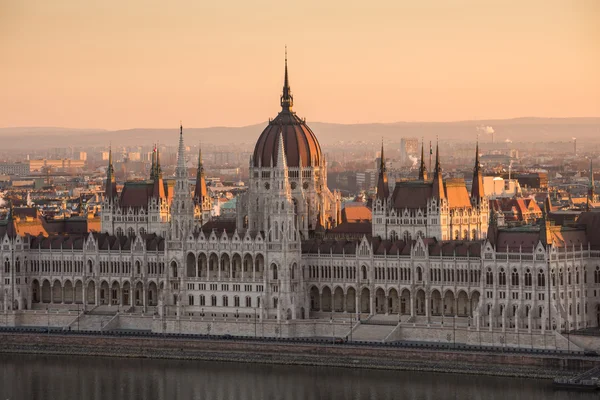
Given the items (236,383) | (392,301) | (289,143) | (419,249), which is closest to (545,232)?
(419,249)

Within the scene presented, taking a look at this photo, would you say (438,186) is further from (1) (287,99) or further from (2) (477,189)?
(1) (287,99)

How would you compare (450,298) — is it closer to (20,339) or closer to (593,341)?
(593,341)

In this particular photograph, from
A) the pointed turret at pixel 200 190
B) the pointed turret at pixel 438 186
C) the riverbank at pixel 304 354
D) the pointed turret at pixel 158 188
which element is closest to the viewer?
the riverbank at pixel 304 354

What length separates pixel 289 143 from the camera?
165 metres

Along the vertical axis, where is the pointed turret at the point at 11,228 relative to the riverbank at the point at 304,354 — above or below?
above

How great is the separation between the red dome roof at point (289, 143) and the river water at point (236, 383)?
22.5 metres

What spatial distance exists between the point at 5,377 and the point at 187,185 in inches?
1050

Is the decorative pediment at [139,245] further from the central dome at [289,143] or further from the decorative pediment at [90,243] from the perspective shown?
the central dome at [289,143]

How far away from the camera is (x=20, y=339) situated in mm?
Answer: 158000

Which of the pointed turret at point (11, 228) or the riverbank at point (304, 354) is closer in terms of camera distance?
the riverbank at point (304, 354)

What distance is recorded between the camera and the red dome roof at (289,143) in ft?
541

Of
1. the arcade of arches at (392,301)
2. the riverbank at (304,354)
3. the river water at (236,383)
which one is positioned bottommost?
the river water at (236,383)

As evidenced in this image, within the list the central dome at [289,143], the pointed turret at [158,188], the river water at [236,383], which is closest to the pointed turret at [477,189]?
the central dome at [289,143]

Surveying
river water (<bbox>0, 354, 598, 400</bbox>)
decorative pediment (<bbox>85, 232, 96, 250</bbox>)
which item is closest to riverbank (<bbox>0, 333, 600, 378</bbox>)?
river water (<bbox>0, 354, 598, 400</bbox>)
